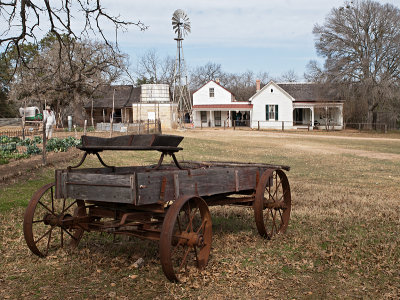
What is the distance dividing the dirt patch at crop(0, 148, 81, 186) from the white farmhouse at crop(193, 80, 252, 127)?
118 feet

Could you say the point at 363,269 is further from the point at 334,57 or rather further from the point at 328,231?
the point at 334,57

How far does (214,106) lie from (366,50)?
57.2ft

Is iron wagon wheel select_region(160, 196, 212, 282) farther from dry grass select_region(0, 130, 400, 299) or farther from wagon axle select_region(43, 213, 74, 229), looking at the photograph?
wagon axle select_region(43, 213, 74, 229)

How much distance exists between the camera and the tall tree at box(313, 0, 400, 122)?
145ft

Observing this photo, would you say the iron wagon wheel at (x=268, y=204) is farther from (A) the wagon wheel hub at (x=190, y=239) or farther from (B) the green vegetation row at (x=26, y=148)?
(B) the green vegetation row at (x=26, y=148)

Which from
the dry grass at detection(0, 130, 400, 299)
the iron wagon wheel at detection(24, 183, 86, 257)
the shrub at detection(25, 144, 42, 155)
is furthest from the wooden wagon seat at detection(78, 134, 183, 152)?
the shrub at detection(25, 144, 42, 155)

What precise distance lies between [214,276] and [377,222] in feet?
12.7

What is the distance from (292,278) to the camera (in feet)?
17.0

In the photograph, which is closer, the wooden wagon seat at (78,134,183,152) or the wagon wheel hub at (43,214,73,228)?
the wooden wagon seat at (78,134,183,152)

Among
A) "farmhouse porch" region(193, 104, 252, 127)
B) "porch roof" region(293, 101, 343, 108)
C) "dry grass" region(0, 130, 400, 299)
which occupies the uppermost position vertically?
"porch roof" region(293, 101, 343, 108)

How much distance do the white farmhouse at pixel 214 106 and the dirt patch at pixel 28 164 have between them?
35885mm

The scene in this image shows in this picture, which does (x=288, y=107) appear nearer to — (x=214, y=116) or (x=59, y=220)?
(x=214, y=116)

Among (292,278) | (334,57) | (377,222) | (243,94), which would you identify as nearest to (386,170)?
(377,222)

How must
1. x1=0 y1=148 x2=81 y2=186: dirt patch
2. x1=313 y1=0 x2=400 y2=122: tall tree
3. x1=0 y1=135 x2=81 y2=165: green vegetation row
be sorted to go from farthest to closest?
x1=313 y1=0 x2=400 y2=122: tall tree, x1=0 y1=135 x2=81 y2=165: green vegetation row, x1=0 y1=148 x2=81 y2=186: dirt patch
